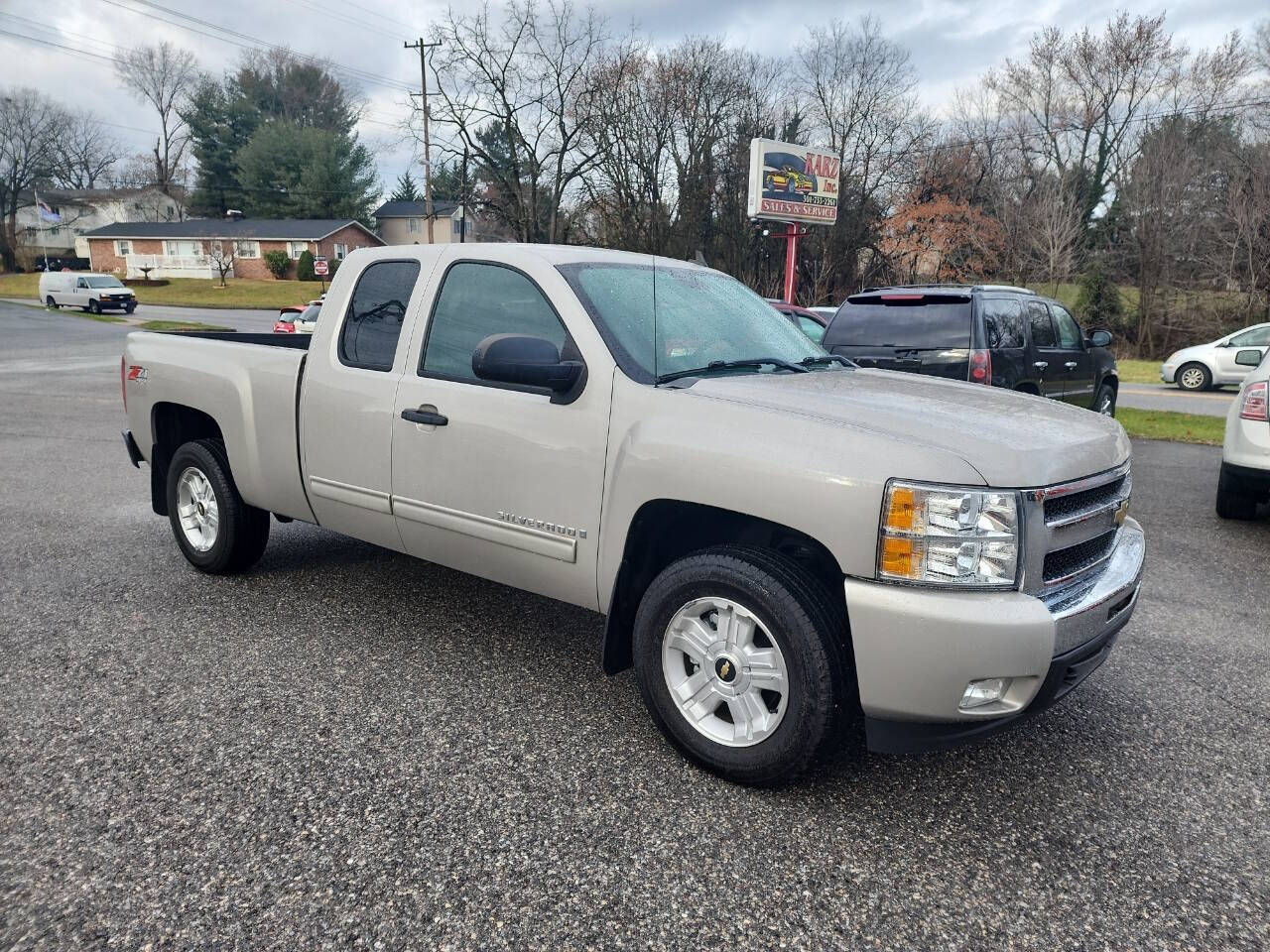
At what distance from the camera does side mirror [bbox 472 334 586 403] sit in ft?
10.3

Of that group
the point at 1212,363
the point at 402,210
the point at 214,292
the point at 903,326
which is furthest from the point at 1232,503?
the point at 402,210

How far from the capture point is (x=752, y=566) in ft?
9.39

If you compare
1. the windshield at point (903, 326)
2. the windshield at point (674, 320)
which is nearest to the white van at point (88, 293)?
the windshield at point (903, 326)

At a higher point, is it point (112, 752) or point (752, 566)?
point (752, 566)

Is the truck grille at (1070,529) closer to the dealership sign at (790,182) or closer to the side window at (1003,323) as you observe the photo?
the side window at (1003,323)

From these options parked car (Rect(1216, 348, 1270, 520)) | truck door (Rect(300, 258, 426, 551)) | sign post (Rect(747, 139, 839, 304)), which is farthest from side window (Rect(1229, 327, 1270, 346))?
truck door (Rect(300, 258, 426, 551))

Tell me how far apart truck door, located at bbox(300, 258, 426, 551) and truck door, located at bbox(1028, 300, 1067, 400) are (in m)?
6.66

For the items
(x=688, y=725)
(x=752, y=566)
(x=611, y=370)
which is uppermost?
(x=611, y=370)

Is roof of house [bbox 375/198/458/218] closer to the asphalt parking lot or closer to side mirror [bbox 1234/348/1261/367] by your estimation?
side mirror [bbox 1234/348/1261/367]

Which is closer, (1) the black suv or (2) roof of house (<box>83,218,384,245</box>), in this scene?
(1) the black suv

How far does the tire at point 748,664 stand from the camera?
9.01 ft

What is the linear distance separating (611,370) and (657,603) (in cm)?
88

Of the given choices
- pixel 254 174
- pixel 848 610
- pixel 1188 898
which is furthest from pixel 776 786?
pixel 254 174

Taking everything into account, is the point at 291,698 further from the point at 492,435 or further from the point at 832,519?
the point at 832,519
